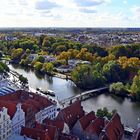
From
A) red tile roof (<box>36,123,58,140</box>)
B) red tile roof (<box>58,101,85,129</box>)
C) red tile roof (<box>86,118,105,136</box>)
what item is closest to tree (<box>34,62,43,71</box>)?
red tile roof (<box>58,101,85,129</box>)

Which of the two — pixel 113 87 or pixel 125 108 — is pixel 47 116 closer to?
pixel 125 108

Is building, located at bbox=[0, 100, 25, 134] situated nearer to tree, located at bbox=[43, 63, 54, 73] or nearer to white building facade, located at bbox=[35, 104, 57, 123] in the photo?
white building facade, located at bbox=[35, 104, 57, 123]

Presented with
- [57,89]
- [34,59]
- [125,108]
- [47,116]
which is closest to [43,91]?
[57,89]

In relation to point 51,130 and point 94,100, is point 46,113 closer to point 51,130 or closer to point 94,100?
point 51,130

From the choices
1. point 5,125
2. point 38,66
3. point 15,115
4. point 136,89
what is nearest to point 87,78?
point 136,89

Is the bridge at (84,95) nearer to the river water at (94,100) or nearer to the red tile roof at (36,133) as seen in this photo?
the river water at (94,100)

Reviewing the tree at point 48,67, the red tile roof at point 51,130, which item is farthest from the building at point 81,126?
the tree at point 48,67
